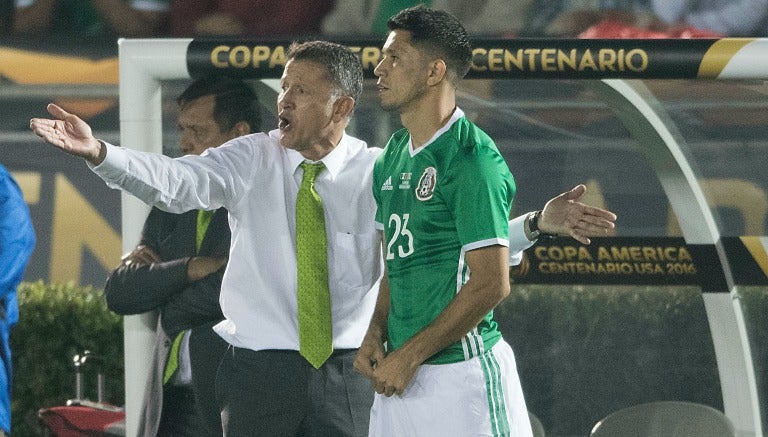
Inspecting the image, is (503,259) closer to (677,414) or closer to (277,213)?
(277,213)

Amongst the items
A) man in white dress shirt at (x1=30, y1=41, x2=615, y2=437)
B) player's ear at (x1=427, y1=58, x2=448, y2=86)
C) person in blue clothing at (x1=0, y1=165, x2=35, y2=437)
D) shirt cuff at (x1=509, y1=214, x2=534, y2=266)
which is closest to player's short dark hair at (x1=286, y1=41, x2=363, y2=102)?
man in white dress shirt at (x1=30, y1=41, x2=615, y2=437)

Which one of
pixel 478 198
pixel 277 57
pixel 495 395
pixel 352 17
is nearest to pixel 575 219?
pixel 478 198

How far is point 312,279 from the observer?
4.15m

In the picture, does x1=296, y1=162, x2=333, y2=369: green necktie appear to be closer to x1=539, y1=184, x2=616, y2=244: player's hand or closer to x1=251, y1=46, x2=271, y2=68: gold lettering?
x1=539, y1=184, x2=616, y2=244: player's hand

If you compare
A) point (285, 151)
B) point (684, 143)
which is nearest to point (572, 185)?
point (684, 143)

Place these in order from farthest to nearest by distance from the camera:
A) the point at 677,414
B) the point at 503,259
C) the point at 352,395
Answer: the point at 677,414 → the point at 352,395 → the point at 503,259

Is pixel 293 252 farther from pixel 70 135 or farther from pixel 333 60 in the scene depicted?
pixel 70 135

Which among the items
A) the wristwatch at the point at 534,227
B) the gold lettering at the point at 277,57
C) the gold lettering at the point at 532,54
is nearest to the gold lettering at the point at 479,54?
the gold lettering at the point at 532,54

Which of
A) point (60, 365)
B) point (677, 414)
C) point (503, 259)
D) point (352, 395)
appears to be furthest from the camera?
point (60, 365)

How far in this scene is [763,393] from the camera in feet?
17.0

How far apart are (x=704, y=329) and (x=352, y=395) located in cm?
163

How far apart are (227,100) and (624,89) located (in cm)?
133

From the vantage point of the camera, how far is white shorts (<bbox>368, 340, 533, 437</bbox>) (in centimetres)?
365

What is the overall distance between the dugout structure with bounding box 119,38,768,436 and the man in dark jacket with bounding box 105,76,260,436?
0.19m
